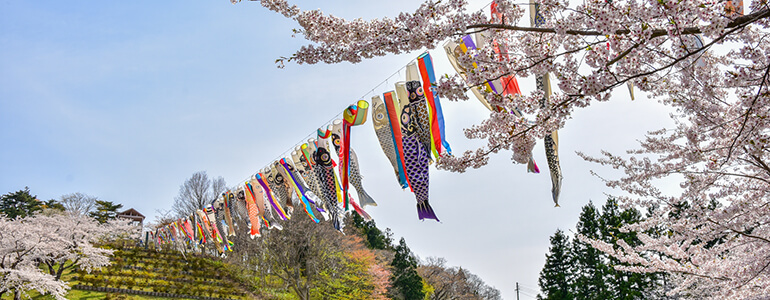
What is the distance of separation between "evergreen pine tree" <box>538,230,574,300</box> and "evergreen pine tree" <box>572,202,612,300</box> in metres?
0.78

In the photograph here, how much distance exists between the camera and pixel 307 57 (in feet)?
10.5

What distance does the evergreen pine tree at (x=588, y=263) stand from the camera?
25.7 m

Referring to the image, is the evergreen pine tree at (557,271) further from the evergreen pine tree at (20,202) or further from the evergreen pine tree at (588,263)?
the evergreen pine tree at (20,202)

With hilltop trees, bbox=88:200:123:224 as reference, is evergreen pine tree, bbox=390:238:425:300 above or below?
below

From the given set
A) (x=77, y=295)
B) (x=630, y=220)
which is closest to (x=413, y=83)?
(x=77, y=295)

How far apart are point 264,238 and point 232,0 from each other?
1645cm

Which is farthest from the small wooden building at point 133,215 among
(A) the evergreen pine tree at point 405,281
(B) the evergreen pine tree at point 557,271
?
(B) the evergreen pine tree at point 557,271

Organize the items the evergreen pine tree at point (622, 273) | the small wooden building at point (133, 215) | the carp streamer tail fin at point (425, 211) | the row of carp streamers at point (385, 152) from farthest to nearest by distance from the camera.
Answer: the small wooden building at point (133, 215) < the evergreen pine tree at point (622, 273) < the carp streamer tail fin at point (425, 211) < the row of carp streamers at point (385, 152)

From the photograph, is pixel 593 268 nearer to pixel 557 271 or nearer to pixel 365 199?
pixel 557 271

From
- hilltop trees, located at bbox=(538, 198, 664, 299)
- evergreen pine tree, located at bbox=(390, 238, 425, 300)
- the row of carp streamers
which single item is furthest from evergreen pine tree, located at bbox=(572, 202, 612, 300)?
the row of carp streamers

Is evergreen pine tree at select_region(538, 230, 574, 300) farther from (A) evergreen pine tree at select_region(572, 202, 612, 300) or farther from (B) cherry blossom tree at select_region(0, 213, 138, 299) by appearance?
(B) cherry blossom tree at select_region(0, 213, 138, 299)

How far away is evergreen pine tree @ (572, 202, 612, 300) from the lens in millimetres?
25672

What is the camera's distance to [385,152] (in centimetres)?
606

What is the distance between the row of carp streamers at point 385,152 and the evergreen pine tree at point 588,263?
21791 mm
